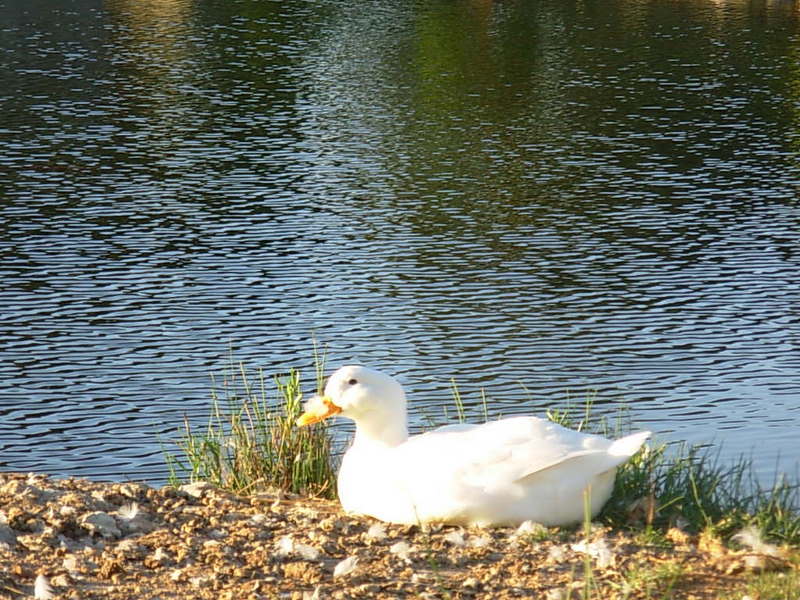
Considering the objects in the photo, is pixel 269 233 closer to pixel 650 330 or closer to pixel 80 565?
pixel 650 330

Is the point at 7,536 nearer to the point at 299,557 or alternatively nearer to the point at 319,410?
the point at 299,557

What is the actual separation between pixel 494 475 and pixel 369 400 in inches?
33.7

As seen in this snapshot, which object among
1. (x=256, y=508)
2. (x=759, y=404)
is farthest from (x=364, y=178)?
(x=256, y=508)

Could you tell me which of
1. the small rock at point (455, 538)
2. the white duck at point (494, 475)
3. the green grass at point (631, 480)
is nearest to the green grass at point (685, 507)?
the green grass at point (631, 480)

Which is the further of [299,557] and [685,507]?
[685,507]

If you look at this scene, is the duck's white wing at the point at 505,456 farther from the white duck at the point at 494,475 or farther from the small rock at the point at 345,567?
the small rock at the point at 345,567

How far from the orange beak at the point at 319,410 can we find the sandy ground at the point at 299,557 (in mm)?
489

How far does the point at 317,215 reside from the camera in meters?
23.6

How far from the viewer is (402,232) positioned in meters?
22.5

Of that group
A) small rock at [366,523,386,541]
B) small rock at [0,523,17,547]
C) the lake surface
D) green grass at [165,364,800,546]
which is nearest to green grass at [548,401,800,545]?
green grass at [165,364,800,546]

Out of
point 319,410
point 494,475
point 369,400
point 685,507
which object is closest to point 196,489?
point 319,410

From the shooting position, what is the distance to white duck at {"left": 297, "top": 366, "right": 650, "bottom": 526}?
270 inches

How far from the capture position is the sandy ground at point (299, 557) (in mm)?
6129

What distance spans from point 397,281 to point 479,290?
3.78 feet
